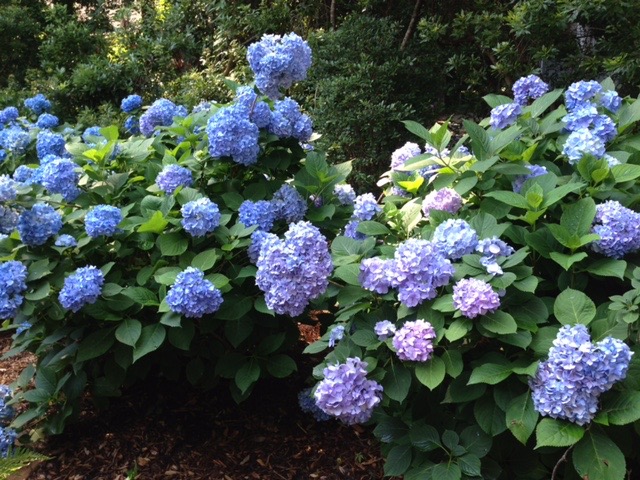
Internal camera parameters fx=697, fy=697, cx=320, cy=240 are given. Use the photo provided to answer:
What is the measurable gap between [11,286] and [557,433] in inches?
72.0

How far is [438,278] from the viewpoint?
1990mm

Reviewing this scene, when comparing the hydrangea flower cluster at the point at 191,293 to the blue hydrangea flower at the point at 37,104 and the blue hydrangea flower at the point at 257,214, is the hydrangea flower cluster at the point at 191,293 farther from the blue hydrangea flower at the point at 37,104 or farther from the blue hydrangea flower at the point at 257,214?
the blue hydrangea flower at the point at 37,104

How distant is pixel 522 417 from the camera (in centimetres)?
186

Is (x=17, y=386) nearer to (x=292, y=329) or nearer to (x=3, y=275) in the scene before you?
(x=3, y=275)

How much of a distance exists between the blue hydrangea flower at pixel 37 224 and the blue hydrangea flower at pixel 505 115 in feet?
5.57

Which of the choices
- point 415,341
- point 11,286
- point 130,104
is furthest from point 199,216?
point 130,104

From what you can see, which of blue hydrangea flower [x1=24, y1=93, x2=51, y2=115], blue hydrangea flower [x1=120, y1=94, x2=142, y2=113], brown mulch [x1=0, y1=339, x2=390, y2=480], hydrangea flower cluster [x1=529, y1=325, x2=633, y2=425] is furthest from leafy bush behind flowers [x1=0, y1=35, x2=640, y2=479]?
blue hydrangea flower [x1=24, y1=93, x2=51, y2=115]

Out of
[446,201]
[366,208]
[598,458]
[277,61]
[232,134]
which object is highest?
[277,61]

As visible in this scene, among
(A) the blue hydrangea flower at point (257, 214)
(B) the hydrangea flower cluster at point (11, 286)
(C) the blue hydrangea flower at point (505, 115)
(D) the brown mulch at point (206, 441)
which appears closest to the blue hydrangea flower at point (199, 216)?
(A) the blue hydrangea flower at point (257, 214)

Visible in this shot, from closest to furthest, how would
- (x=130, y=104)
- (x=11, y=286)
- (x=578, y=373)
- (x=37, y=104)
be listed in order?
1. (x=578, y=373)
2. (x=11, y=286)
3. (x=130, y=104)
4. (x=37, y=104)

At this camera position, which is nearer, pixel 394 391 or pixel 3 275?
pixel 394 391

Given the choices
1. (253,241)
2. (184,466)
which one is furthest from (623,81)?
(184,466)

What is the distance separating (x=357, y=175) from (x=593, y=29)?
1997mm

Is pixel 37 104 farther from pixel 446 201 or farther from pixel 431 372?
pixel 431 372
